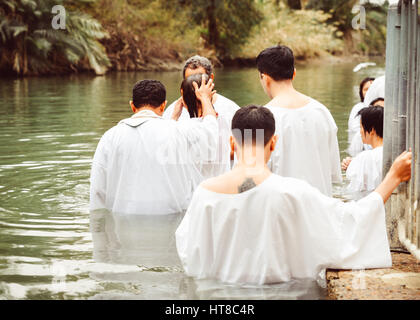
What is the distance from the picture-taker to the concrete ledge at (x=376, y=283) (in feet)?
14.0

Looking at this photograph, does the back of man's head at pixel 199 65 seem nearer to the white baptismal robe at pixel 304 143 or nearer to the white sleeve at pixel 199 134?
the white sleeve at pixel 199 134

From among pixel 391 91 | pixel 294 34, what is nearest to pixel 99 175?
pixel 391 91

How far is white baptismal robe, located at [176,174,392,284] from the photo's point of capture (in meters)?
4.32

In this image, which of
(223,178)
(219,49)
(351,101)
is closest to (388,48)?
(223,178)

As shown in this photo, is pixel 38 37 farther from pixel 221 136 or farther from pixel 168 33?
pixel 221 136

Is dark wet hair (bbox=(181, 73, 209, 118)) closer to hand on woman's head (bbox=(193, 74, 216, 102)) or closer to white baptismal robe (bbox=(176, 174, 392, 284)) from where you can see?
hand on woman's head (bbox=(193, 74, 216, 102))

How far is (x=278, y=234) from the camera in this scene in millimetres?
4367

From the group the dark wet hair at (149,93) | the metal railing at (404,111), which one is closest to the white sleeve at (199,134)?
the dark wet hair at (149,93)

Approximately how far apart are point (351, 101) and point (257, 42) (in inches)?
1090

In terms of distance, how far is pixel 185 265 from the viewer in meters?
4.71

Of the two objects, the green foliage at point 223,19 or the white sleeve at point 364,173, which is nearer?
the white sleeve at point 364,173

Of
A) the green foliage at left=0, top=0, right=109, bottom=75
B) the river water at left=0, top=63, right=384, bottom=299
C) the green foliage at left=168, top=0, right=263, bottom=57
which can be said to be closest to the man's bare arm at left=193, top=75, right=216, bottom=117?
the river water at left=0, top=63, right=384, bottom=299

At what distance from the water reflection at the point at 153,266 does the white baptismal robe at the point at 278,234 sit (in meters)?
0.09

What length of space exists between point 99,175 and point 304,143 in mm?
2308
